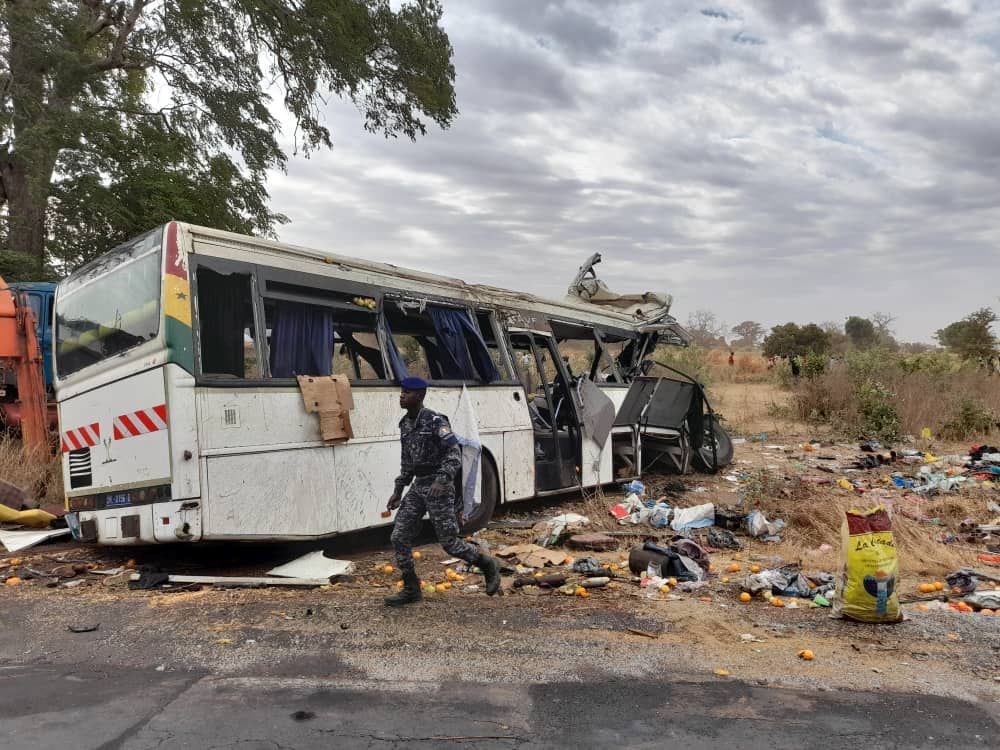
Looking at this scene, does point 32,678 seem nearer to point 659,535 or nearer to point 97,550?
point 97,550

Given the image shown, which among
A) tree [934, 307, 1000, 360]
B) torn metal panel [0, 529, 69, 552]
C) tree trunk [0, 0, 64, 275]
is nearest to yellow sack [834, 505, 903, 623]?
torn metal panel [0, 529, 69, 552]

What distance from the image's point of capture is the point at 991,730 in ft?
9.75

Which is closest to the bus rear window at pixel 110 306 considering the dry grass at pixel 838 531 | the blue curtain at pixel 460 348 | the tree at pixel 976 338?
the blue curtain at pixel 460 348

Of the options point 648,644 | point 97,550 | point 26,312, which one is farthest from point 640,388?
point 26,312

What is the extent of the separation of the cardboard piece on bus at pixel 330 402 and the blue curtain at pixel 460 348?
1.42m

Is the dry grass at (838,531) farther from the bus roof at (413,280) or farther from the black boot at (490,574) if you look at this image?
the bus roof at (413,280)

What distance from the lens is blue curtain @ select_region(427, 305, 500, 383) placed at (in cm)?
695

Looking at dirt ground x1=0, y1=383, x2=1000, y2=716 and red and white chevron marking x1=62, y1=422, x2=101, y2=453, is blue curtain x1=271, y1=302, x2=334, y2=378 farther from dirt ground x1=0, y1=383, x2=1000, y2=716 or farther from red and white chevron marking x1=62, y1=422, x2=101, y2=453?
dirt ground x1=0, y1=383, x2=1000, y2=716

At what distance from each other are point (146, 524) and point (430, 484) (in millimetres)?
1965

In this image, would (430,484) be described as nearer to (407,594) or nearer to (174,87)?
(407,594)

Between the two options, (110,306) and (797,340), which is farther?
(797,340)

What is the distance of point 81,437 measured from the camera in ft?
18.5

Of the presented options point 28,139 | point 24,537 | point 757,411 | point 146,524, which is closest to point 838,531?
point 146,524

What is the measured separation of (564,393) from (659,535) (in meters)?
2.12
